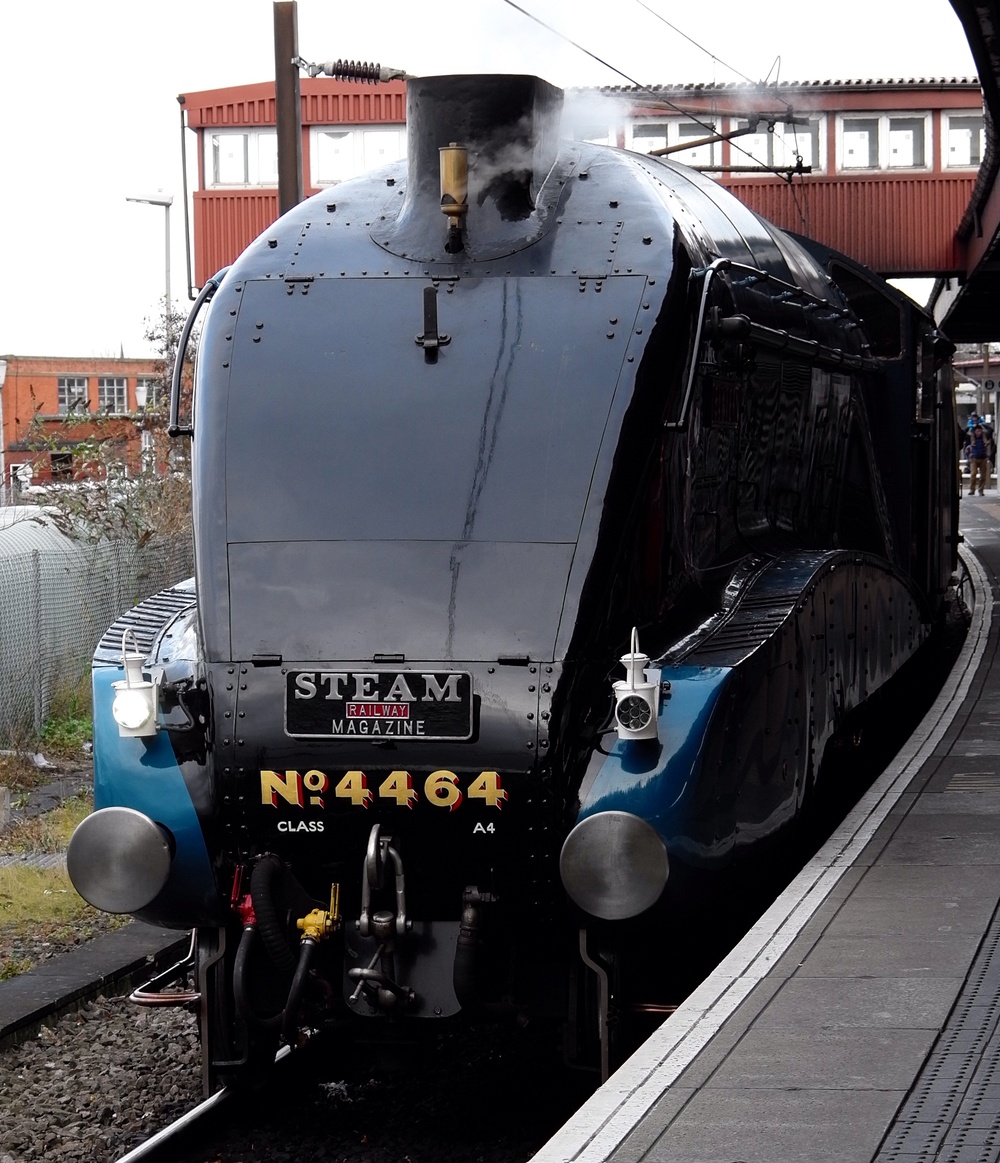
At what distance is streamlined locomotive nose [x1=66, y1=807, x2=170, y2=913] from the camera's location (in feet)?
17.9

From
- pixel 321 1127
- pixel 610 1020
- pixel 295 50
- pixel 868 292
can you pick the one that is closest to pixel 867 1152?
pixel 610 1020

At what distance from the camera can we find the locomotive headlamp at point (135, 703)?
560cm

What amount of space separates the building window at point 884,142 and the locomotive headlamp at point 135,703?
93.4ft

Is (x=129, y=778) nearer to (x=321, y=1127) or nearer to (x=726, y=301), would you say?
(x=321, y=1127)

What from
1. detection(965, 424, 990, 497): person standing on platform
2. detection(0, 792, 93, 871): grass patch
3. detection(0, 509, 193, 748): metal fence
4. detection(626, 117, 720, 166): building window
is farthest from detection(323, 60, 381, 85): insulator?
detection(965, 424, 990, 497): person standing on platform

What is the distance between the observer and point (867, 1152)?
3.90m

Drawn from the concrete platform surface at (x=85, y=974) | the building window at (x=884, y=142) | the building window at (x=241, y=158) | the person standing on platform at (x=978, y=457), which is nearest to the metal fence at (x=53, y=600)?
the concrete platform surface at (x=85, y=974)

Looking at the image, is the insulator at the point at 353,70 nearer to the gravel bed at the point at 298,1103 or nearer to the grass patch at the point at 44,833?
the grass patch at the point at 44,833

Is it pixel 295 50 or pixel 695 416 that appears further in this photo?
pixel 295 50

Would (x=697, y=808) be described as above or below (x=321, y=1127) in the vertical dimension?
above

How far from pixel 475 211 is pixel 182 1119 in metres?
3.49

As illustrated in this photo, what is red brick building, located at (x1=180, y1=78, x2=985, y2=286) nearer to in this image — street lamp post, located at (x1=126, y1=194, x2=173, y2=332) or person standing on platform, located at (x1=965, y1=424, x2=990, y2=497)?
street lamp post, located at (x1=126, y1=194, x2=173, y2=332)

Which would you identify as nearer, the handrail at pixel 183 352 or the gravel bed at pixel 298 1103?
the gravel bed at pixel 298 1103

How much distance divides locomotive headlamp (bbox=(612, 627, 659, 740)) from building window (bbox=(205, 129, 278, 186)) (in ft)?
99.8
